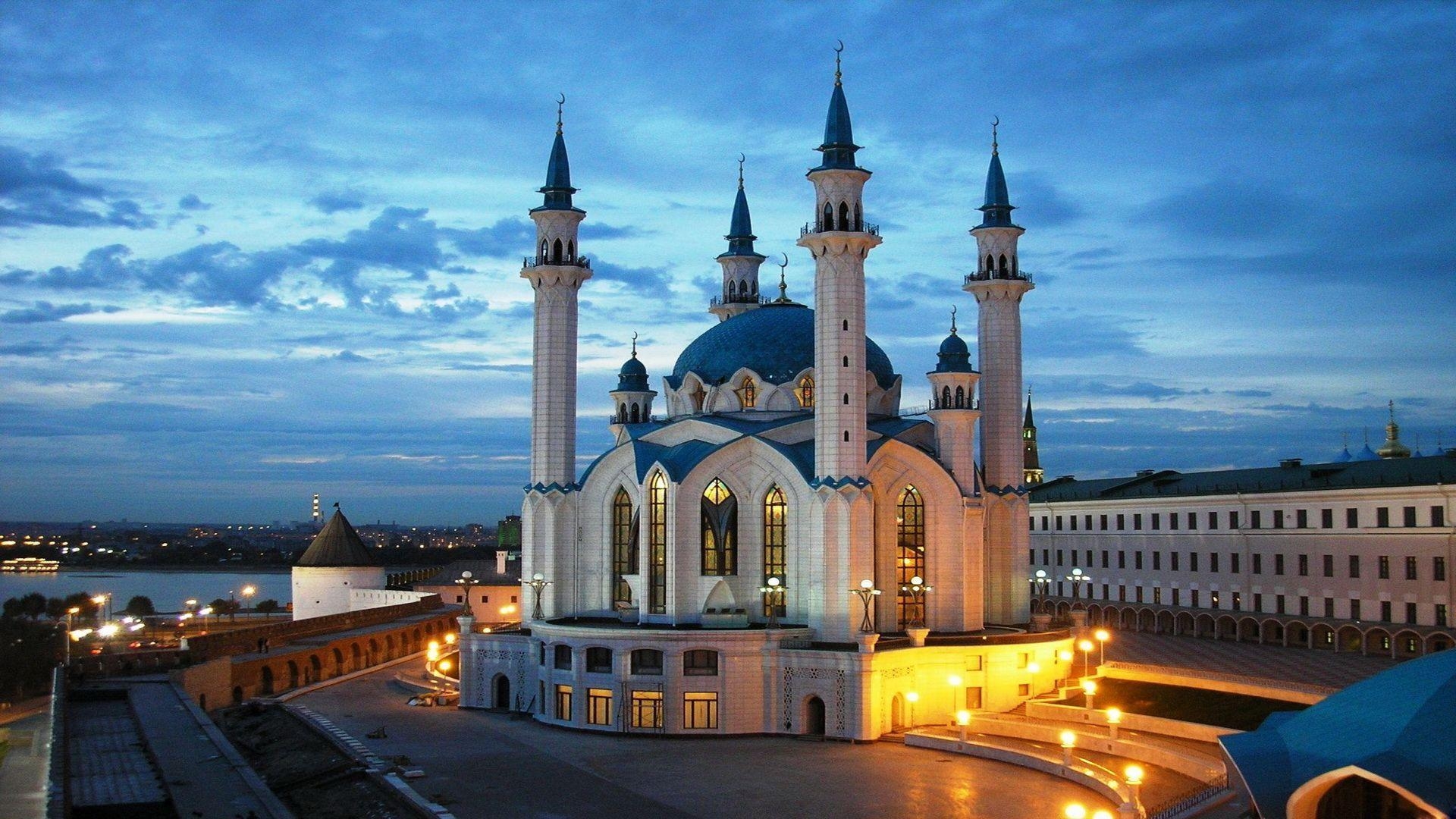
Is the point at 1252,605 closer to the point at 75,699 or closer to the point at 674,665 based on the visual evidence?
the point at 674,665

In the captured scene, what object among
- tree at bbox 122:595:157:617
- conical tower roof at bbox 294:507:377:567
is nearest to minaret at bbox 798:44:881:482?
conical tower roof at bbox 294:507:377:567

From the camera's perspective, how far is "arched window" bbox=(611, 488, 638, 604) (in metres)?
46.3

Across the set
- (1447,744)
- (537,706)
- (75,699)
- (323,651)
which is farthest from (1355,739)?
(323,651)

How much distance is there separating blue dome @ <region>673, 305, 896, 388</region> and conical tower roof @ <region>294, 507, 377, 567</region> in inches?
1248

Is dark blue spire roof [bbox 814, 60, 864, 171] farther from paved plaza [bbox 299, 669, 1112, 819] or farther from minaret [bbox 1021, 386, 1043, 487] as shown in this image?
minaret [bbox 1021, 386, 1043, 487]

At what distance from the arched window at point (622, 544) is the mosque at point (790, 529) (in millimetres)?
81

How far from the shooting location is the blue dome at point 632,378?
52812 millimetres

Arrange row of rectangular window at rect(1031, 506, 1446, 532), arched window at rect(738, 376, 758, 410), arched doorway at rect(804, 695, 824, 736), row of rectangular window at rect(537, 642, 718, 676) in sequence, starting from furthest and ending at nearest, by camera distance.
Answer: arched window at rect(738, 376, 758, 410)
row of rectangular window at rect(1031, 506, 1446, 532)
row of rectangular window at rect(537, 642, 718, 676)
arched doorway at rect(804, 695, 824, 736)

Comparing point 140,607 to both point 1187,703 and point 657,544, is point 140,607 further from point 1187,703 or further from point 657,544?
point 1187,703

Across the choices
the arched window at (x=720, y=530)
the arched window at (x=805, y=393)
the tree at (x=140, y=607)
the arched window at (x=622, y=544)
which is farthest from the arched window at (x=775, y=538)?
the tree at (x=140, y=607)

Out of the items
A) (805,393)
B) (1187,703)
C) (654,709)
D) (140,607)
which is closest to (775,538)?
(805,393)

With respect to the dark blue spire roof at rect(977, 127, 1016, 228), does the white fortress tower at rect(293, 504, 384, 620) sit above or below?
below

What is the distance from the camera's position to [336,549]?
251 feet

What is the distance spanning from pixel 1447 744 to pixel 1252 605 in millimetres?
34149
